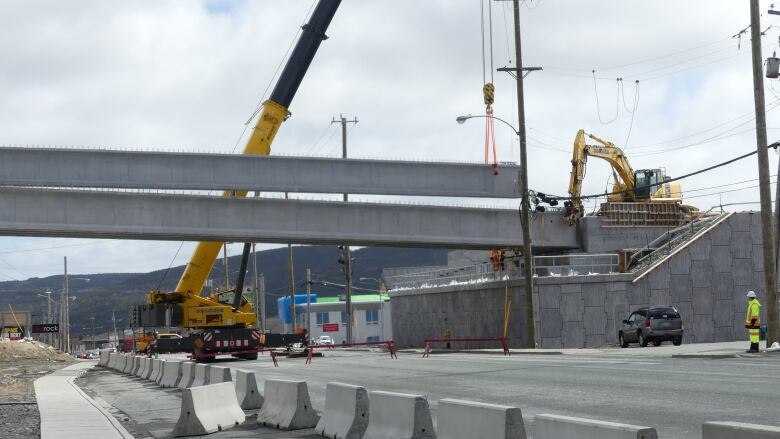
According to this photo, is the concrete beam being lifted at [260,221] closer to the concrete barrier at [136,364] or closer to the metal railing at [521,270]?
the metal railing at [521,270]

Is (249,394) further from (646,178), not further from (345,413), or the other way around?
(646,178)

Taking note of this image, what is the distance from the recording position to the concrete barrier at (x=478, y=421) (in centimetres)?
896

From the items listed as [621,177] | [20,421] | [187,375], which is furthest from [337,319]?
[20,421]

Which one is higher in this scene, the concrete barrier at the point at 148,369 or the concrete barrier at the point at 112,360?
the concrete barrier at the point at 148,369

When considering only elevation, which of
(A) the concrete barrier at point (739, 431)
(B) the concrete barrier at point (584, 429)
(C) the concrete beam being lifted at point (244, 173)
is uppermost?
(C) the concrete beam being lifted at point (244, 173)

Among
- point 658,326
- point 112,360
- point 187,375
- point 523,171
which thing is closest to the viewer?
point 187,375

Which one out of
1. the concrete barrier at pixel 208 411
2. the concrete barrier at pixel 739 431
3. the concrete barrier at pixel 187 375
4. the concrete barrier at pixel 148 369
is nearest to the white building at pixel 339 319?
the concrete barrier at pixel 148 369

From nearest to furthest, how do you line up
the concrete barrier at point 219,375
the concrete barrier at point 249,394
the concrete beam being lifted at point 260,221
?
the concrete barrier at point 219,375 → the concrete barrier at point 249,394 → the concrete beam being lifted at point 260,221

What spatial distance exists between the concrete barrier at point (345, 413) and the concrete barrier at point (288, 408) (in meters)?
1.01

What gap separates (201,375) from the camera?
21.9 meters

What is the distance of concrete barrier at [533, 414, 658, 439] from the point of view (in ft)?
22.5

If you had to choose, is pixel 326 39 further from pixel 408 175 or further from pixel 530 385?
pixel 530 385

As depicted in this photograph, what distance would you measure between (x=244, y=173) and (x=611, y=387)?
3351 cm

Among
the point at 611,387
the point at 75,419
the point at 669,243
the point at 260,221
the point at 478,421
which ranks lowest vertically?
the point at 75,419
